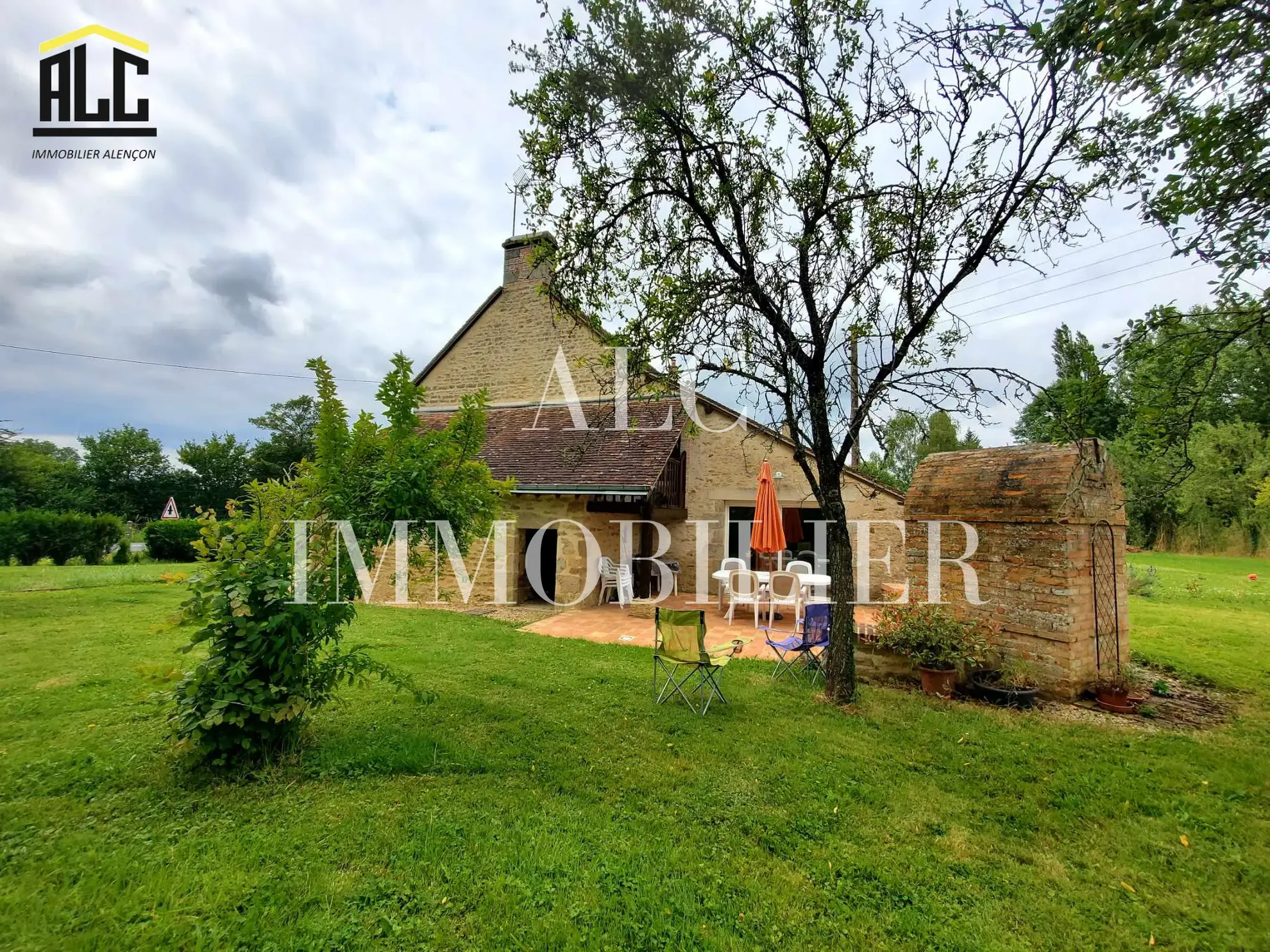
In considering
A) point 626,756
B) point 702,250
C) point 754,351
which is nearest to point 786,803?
point 626,756

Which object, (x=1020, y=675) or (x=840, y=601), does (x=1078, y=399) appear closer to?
(x=840, y=601)

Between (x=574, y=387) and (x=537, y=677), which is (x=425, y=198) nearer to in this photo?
(x=574, y=387)

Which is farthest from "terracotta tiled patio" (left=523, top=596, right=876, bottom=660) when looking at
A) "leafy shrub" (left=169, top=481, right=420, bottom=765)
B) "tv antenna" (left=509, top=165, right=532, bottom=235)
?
"tv antenna" (left=509, top=165, right=532, bottom=235)

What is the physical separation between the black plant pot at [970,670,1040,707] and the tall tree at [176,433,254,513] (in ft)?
141

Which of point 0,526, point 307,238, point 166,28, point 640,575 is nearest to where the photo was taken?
point 166,28

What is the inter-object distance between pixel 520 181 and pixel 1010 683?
26.3ft

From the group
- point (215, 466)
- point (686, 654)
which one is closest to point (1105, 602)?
point (686, 654)

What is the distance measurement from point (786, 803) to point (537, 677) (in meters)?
3.61

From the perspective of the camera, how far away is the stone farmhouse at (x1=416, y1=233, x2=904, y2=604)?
11.5 m

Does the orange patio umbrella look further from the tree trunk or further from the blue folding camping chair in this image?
the tree trunk

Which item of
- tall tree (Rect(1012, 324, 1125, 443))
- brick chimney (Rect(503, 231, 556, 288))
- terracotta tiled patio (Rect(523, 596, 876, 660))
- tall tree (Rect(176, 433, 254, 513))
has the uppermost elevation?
brick chimney (Rect(503, 231, 556, 288))

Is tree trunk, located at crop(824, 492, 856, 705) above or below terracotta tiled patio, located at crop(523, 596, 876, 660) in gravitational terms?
above

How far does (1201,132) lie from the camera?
4.22 meters

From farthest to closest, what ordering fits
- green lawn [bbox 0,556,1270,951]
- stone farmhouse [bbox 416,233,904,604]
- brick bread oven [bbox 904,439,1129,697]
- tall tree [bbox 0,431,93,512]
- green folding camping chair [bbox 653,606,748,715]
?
tall tree [bbox 0,431,93,512]
stone farmhouse [bbox 416,233,904,604]
brick bread oven [bbox 904,439,1129,697]
green folding camping chair [bbox 653,606,748,715]
green lawn [bbox 0,556,1270,951]
